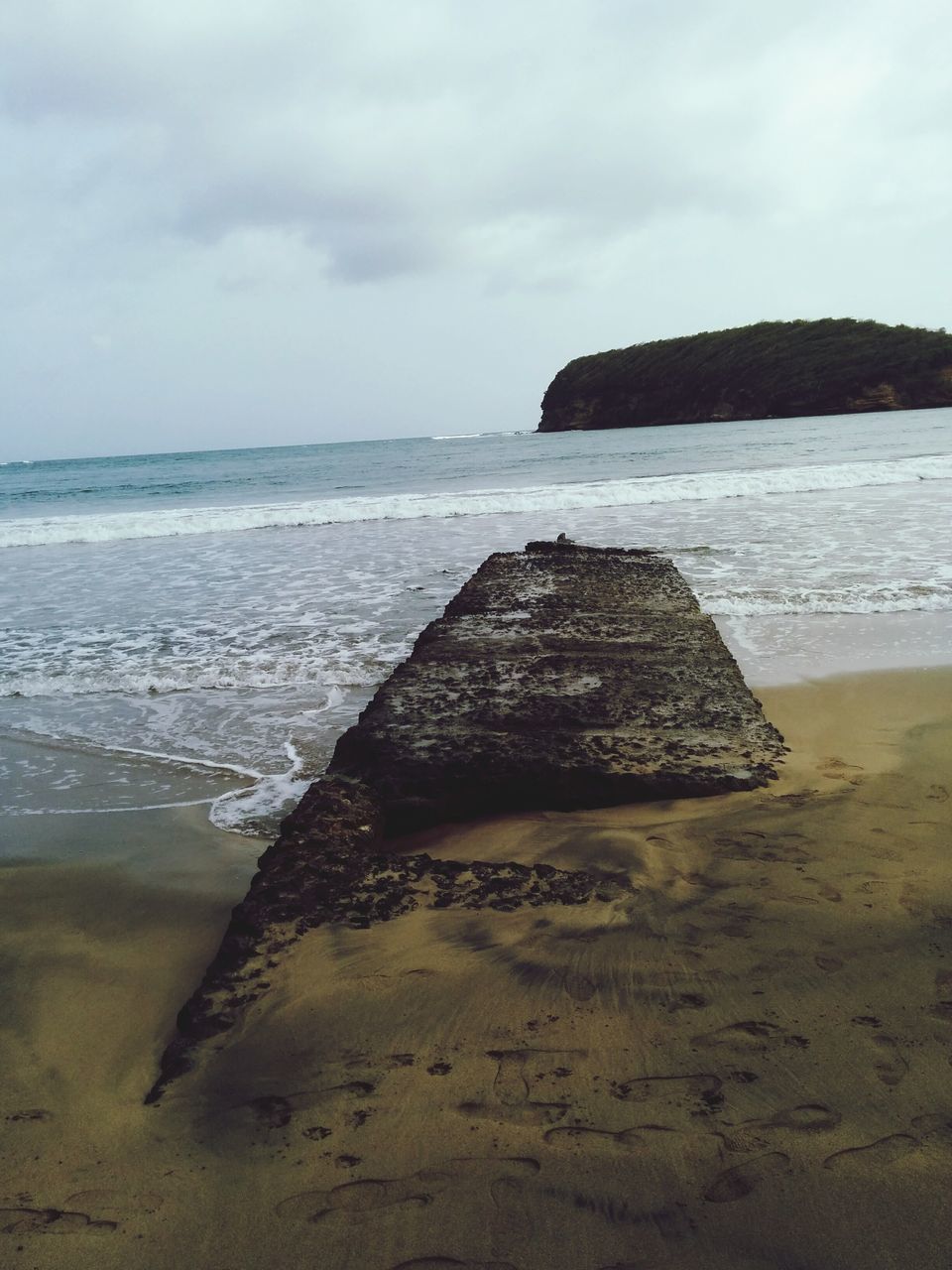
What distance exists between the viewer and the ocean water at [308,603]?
13.6 feet

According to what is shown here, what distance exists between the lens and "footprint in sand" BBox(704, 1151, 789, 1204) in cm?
128

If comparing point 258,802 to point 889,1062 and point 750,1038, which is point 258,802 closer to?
point 750,1038

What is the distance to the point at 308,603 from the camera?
7715mm

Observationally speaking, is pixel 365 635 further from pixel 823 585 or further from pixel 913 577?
pixel 913 577

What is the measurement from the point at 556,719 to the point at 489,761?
0.46m

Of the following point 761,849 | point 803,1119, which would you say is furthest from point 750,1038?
point 761,849

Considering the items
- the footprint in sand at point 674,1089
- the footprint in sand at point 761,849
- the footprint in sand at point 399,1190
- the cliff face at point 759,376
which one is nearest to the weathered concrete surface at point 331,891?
the footprint in sand at point 761,849

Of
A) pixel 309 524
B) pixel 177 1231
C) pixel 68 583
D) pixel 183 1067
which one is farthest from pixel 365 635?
pixel 309 524

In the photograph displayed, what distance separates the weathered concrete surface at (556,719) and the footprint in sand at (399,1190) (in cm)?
145

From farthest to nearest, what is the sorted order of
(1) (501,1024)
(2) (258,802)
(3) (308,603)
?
(3) (308,603), (2) (258,802), (1) (501,1024)

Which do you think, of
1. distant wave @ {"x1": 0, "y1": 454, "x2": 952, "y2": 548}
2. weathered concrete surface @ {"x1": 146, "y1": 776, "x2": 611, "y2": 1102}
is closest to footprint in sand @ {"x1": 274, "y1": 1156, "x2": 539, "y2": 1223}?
weathered concrete surface @ {"x1": 146, "y1": 776, "x2": 611, "y2": 1102}

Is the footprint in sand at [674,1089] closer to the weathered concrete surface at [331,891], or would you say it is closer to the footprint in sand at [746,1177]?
the footprint in sand at [746,1177]

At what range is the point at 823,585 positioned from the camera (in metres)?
7.12

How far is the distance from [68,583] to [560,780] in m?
9.46
